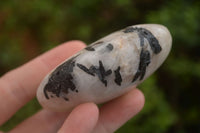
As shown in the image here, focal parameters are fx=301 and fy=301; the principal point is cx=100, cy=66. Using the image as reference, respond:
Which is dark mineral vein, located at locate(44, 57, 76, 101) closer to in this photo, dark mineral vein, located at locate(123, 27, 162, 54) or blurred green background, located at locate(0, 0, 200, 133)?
dark mineral vein, located at locate(123, 27, 162, 54)

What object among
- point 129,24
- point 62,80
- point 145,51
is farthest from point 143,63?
point 129,24

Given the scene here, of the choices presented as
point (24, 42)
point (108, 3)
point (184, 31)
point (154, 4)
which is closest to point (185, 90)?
point (184, 31)

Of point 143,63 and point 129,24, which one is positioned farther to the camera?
point 129,24

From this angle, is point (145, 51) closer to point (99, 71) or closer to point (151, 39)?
point (151, 39)

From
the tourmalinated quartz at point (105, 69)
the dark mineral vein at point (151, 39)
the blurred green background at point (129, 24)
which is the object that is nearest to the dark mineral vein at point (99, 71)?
the tourmalinated quartz at point (105, 69)

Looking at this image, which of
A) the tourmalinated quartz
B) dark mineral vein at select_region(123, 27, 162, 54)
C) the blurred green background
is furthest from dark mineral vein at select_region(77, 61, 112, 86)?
the blurred green background

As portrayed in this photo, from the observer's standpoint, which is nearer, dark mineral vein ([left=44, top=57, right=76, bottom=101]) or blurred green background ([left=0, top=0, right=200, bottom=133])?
dark mineral vein ([left=44, top=57, right=76, bottom=101])

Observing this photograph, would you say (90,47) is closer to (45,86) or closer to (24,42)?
(45,86)
